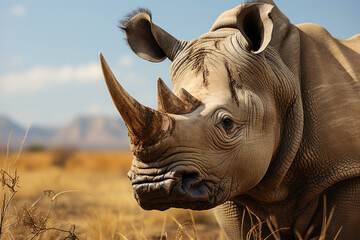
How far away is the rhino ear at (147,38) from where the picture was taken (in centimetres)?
375

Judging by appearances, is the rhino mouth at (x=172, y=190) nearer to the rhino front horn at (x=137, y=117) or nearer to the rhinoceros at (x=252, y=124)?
the rhinoceros at (x=252, y=124)

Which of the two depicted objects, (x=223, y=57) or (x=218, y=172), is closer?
(x=218, y=172)

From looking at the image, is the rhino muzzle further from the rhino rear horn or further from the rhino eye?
the rhino eye

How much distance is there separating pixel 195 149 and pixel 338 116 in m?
1.31

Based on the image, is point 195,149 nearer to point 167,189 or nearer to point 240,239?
point 167,189

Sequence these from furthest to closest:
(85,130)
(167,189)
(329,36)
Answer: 1. (85,130)
2. (329,36)
3. (167,189)

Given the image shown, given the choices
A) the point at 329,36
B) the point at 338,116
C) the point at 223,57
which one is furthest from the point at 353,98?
the point at 223,57

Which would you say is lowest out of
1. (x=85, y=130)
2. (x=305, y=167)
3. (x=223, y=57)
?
(x=85, y=130)

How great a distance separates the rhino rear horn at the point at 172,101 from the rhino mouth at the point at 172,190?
15.4 inches

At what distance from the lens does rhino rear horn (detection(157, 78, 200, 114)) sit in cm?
273

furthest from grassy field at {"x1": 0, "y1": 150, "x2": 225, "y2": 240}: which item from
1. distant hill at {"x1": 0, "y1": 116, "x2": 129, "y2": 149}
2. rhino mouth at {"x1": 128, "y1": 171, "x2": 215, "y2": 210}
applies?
distant hill at {"x1": 0, "y1": 116, "x2": 129, "y2": 149}

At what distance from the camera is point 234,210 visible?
388 centimetres

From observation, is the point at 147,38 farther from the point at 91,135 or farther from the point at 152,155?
the point at 91,135

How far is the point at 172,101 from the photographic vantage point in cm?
275
